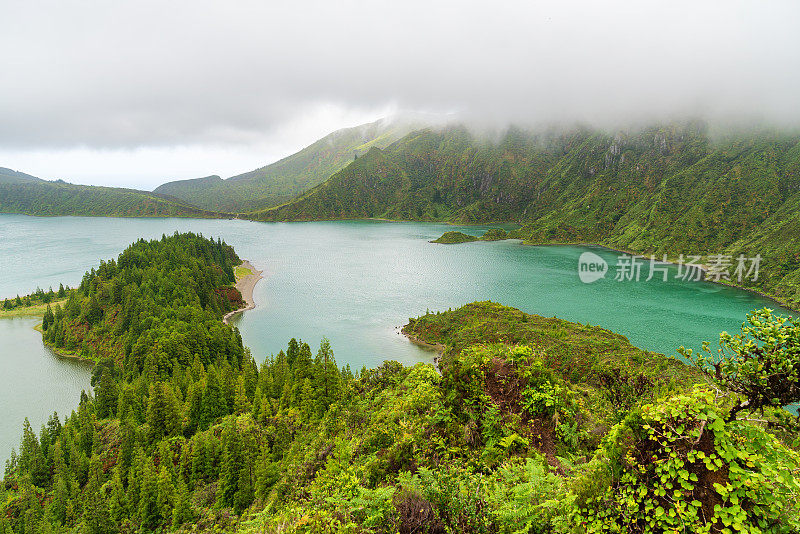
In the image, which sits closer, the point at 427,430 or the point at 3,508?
the point at 427,430

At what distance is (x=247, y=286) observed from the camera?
114062 mm

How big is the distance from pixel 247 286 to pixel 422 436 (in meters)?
110

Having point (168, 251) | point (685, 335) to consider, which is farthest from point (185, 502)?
point (168, 251)

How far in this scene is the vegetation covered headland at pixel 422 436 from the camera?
6.55 metres

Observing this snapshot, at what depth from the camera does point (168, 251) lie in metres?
108

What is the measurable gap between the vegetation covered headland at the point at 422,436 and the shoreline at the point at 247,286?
11.7m

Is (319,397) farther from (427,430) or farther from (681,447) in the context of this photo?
(681,447)

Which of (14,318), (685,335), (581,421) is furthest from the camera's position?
(14,318)

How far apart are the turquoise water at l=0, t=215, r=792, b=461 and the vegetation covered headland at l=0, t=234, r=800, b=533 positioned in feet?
24.7

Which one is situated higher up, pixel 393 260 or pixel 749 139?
pixel 749 139

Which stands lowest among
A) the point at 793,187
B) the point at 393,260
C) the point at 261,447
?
the point at 261,447

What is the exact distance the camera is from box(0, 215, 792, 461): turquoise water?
66.9 m

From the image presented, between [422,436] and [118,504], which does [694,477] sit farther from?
[118,504]

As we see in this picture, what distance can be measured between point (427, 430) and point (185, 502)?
26.9 m
